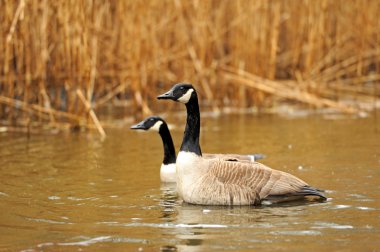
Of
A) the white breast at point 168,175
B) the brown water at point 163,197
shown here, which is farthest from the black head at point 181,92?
the white breast at point 168,175

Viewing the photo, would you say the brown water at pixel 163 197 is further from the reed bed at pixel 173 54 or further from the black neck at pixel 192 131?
the reed bed at pixel 173 54

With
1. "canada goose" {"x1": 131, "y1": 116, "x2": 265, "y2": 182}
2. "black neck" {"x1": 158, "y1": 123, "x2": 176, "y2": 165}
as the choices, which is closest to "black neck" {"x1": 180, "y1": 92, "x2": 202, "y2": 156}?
"canada goose" {"x1": 131, "y1": 116, "x2": 265, "y2": 182}

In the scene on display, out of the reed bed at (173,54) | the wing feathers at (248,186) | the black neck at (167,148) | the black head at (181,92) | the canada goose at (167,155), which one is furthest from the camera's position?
the reed bed at (173,54)

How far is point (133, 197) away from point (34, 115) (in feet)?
23.7

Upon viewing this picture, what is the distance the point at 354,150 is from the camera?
35.7ft

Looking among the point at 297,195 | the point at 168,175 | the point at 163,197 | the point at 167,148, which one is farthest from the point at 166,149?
the point at 297,195

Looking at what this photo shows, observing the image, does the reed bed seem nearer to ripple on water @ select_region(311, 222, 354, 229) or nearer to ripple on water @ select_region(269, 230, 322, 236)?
ripple on water @ select_region(311, 222, 354, 229)

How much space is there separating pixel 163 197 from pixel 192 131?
0.78m

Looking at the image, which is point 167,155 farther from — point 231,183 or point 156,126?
point 231,183

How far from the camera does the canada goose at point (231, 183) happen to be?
24.8 feet

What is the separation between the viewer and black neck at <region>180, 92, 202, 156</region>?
782 centimetres

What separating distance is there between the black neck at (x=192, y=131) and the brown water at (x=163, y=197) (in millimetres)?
526

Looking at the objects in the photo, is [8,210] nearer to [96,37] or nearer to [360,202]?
[360,202]

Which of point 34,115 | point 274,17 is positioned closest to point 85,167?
point 34,115
